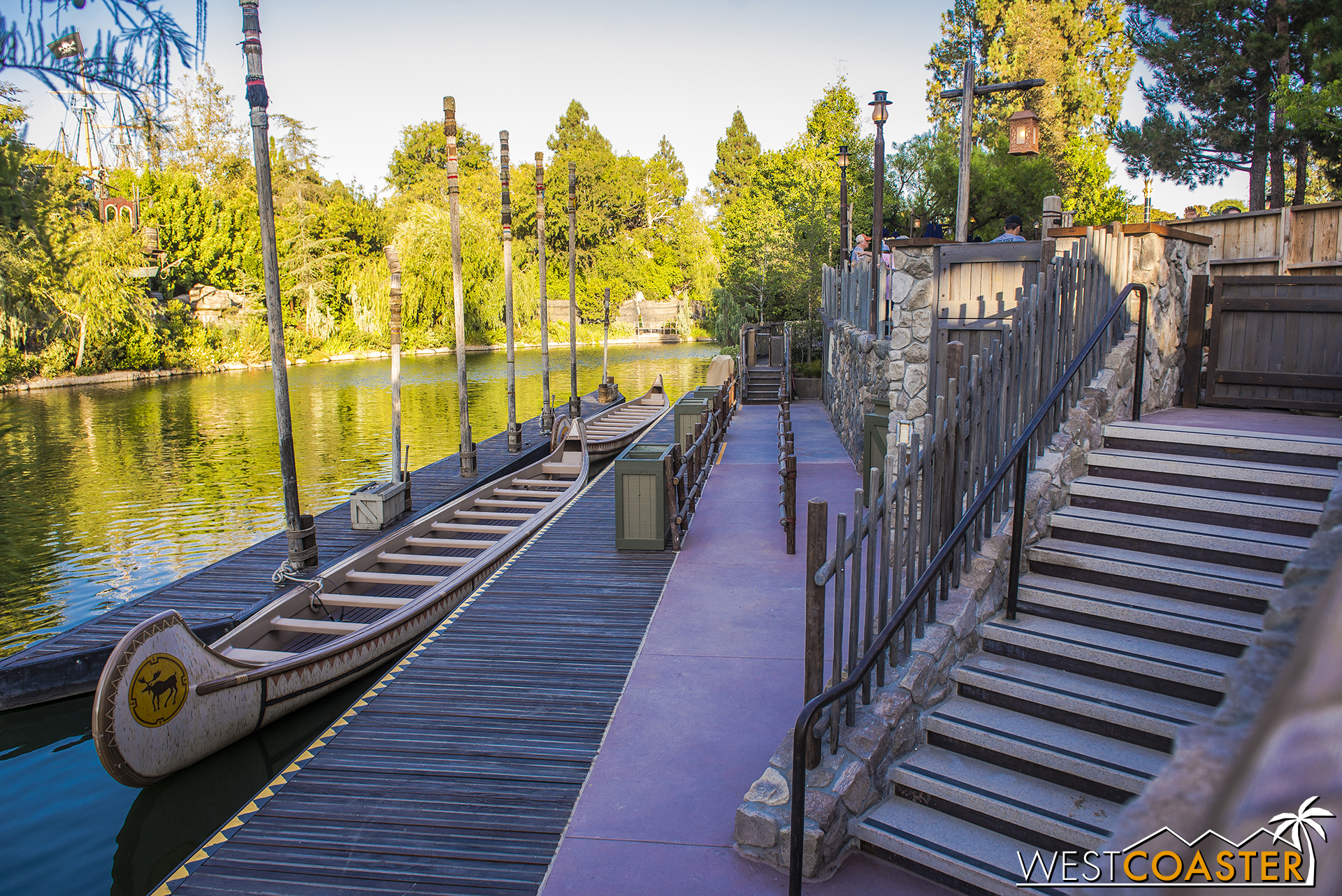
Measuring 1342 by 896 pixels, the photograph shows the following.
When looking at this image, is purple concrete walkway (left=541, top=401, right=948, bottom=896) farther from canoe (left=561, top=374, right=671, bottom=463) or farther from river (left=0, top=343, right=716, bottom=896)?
canoe (left=561, top=374, right=671, bottom=463)

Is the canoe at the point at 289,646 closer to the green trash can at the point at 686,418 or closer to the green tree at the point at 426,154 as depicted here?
the green trash can at the point at 686,418

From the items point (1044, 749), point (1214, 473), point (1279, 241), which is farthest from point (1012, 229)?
point (1279, 241)

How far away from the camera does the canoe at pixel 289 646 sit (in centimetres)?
588

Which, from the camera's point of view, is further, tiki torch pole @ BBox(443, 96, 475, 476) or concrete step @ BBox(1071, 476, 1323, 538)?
tiki torch pole @ BBox(443, 96, 475, 476)

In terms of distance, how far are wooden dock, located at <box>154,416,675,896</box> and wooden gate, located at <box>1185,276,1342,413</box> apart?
5.79 m

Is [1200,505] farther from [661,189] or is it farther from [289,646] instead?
[661,189]

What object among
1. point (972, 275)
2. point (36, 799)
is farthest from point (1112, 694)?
point (36, 799)

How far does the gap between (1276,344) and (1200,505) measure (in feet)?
10.1

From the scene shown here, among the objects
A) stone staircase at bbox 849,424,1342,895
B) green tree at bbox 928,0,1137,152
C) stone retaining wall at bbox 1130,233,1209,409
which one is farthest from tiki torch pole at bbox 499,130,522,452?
green tree at bbox 928,0,1137,152

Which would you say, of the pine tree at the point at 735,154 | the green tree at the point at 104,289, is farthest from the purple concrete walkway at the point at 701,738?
the pine tree at the point at 735,154

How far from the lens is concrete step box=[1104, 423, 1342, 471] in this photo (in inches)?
210

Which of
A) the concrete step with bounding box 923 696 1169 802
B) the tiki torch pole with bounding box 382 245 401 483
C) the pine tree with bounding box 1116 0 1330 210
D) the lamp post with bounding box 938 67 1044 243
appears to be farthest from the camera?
the pine tree with bounding box 1116 0 1330 210

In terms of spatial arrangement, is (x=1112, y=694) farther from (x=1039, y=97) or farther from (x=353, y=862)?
(x=1039, y=97)

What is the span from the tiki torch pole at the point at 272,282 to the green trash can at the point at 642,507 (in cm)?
418
